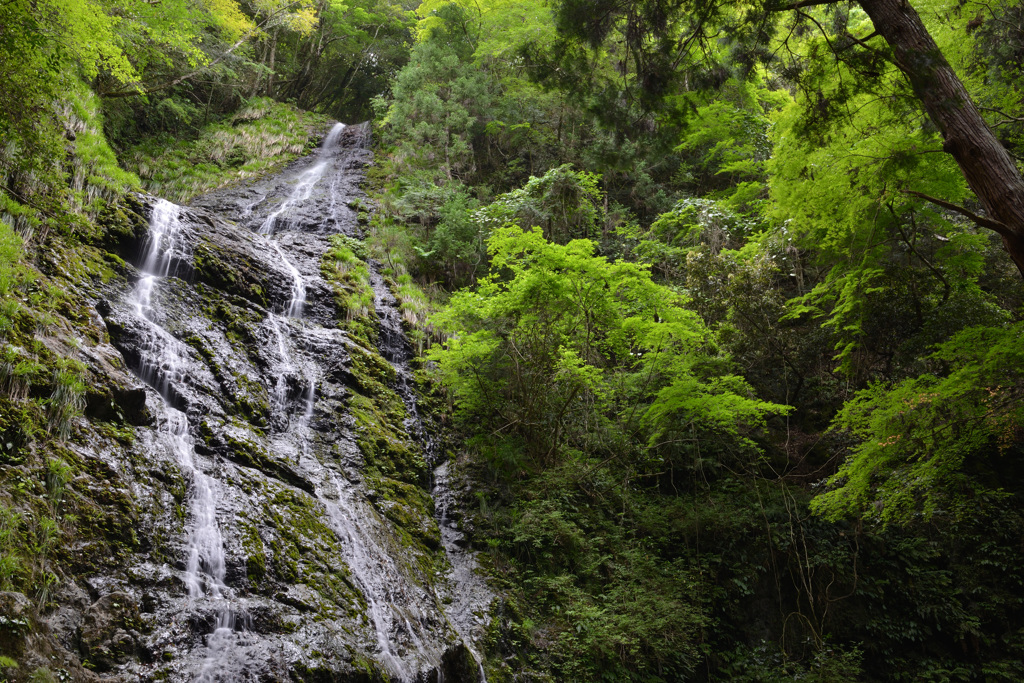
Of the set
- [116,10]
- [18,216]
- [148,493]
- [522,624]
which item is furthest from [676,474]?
[116,10]

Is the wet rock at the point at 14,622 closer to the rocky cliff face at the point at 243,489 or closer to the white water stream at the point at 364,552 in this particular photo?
the rocky cliff face at the point at 243,489

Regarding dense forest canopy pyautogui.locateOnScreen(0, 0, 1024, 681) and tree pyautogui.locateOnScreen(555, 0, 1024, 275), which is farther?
dense forest canopy pyautogui.locateOnScreen(0, 0, 1024, 681)

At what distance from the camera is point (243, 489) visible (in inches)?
248

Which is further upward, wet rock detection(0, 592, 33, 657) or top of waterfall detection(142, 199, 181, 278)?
top of waterfall detection(142, 199, 181, 278)

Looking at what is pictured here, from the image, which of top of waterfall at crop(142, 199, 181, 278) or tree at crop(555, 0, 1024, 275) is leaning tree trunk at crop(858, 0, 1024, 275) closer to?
tree at crop(555, 0, 1024, 275)

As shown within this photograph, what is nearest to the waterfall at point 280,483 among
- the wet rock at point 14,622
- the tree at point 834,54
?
the wet rock at point 14,622

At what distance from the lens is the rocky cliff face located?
15.0ft

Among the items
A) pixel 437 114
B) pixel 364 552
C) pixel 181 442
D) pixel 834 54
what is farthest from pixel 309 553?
pixel 437 114

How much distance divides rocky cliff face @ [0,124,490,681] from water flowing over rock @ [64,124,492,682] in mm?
21

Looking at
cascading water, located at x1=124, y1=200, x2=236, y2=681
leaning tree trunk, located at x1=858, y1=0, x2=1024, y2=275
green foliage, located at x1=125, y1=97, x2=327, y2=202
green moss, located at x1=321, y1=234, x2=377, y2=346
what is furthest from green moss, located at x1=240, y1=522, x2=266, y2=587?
green foliage, located at x1=125, y1=97, x2=327, y2=202

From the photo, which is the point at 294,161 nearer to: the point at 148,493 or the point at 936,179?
the point at 148,493

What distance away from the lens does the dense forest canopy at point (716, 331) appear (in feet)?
18.8

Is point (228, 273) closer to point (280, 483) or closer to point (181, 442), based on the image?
point (181, 442)

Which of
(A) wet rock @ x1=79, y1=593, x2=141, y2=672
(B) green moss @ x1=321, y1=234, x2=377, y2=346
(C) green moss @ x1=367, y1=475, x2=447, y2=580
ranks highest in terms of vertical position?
(B) green moss @ x1=321, y1=234, x2=377, y2=346
